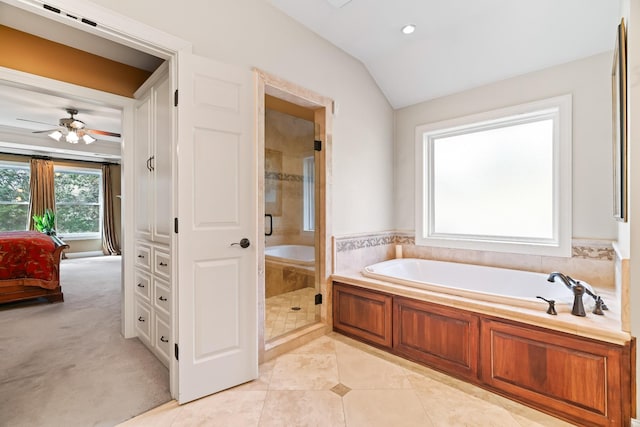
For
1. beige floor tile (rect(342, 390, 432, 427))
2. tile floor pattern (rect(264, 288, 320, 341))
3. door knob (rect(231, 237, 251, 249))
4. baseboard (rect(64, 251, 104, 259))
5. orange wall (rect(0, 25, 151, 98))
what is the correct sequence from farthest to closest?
baseboard (rect(64, 251, 104, 259)) < tile floor pattern (rect(264, 288, 320, 341)) < orange wall (rect(0, 25, 151, 98)) < door knob (rect(231, 237, 251, 249)) < beige floor tile (rect(342, 390, 432, 427))

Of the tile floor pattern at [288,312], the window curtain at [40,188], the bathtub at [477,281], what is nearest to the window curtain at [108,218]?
the window curtain at [40,188]

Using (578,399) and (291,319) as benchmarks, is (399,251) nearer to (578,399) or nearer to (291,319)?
(291,319)

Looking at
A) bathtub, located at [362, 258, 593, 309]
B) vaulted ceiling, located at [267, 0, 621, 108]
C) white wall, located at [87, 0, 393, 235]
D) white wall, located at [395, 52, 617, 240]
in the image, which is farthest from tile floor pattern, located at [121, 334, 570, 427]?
vaulted ceiling, located at [267, 0, 621, 108]

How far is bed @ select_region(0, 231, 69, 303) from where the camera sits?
350 cm

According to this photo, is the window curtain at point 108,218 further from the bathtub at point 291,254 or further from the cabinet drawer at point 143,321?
the bathtub at point 291,254

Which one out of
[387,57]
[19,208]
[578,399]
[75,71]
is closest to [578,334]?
[578,399]

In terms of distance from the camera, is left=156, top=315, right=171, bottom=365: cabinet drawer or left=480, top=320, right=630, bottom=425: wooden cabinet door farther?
left=156, top=315, right=171, bottom=365: cabinet drawer

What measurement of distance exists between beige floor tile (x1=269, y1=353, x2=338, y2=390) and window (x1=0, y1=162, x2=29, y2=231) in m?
7.56

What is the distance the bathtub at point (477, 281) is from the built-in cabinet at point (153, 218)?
1.73 m

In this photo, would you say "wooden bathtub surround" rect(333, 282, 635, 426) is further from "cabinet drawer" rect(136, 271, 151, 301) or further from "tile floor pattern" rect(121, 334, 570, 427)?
"cabinet drawer" rect(136, 271, 151, 301)

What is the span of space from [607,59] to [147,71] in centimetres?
395

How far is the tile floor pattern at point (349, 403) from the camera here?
1634 mm

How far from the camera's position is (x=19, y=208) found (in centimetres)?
645

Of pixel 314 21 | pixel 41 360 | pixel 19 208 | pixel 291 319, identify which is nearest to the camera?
pixel 41 360
